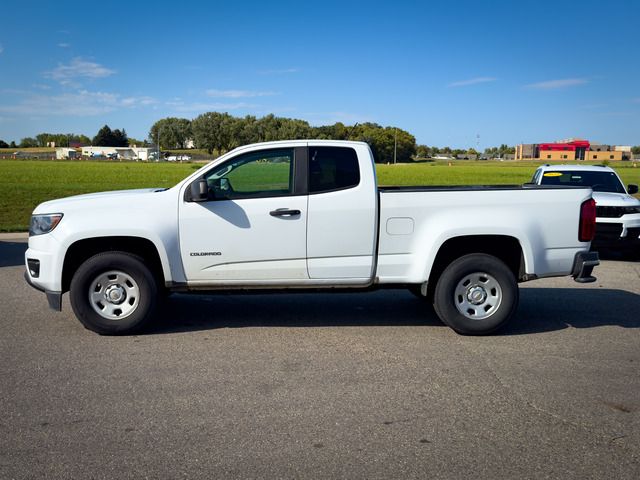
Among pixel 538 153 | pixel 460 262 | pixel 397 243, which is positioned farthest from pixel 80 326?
pixel 538 153

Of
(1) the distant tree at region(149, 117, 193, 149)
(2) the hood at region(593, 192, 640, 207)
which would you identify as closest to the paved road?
(2) the hood at region(593, 192, 640, 207)

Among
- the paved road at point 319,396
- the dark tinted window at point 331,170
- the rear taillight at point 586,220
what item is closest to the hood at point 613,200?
the paved road at point 319,396

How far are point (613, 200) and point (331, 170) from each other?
721cm

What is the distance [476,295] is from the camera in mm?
6363

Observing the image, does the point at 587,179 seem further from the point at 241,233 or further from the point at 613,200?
the point at 241,233

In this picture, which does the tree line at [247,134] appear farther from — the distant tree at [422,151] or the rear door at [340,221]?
the rear door at [340,221]

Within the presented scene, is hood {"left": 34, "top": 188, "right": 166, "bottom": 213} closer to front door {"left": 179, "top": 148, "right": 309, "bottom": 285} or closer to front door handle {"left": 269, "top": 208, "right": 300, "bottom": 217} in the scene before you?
front door {"left": 179, "top": 148, "right": 309, "bottom": 285}

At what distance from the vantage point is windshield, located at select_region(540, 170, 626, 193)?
12555mm

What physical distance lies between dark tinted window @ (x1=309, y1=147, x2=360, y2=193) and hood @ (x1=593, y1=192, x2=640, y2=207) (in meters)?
6.67

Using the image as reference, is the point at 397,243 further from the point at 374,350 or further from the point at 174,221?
the point at 174,221

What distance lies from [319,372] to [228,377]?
74 cm

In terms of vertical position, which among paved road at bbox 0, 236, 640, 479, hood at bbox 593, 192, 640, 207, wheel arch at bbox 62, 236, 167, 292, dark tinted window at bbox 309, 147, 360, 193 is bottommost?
paved road at bbox 0, 236, 640, 479

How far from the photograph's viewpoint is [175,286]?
6242mm

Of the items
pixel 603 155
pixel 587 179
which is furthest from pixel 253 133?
pixel 587 179
